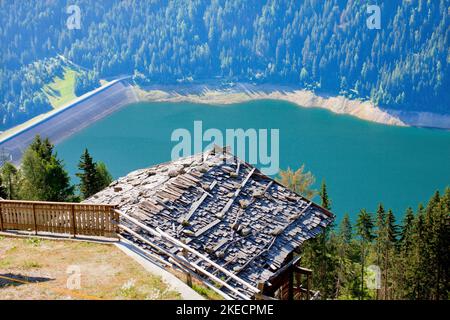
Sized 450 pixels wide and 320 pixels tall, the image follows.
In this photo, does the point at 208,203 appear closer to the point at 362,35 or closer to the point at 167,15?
the point at 362,35

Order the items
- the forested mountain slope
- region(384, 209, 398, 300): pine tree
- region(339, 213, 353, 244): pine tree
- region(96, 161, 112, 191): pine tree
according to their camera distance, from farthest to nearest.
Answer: the forested mountain slope → region(339, 213, 353, 244): pine tree → region(96, 161, 112, 191): pine tree → region(384, 209, 398, 300): pine tree

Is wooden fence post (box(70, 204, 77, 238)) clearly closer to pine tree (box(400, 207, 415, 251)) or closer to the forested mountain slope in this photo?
pine tree (box(400, 207, 415, 251))

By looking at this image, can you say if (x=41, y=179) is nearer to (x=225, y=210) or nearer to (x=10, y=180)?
(x=10, y=180)

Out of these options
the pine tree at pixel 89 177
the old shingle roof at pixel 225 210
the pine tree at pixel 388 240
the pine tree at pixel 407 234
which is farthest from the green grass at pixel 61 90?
the old shingle roof at pixel 225 210

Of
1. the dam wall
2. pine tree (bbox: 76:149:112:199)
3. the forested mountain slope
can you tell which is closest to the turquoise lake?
the dam wall

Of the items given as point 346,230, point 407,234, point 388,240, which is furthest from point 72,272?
point 346,230

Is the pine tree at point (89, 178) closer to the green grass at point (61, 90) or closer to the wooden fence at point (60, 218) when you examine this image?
the wooden fence at point (60, 218)
